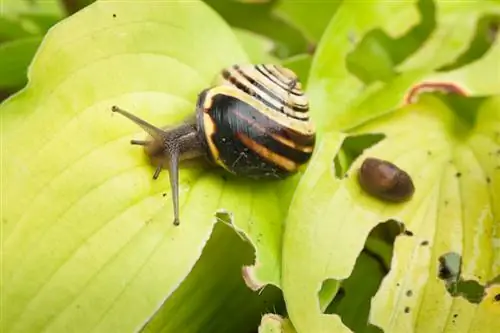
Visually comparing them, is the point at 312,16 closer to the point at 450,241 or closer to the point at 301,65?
the point at 301,65

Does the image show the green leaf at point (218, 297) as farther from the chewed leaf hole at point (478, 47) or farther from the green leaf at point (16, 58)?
the chewed leaf hole at point (478, 47)

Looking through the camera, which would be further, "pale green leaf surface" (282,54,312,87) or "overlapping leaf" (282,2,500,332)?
"pale green leaf surface" (282,54,312,87)

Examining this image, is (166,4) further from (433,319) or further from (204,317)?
(433,319)

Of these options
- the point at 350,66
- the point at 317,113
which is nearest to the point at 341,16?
the point at 350,66

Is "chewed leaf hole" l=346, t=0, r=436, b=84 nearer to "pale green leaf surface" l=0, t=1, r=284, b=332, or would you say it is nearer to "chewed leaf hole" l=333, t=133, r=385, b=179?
"chewed leaf hole" l=333, t=133, r=385, b=179

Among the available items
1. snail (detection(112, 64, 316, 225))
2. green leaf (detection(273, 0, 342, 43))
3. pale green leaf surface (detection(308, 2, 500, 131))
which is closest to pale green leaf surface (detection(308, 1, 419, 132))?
pale green leaf surface (detection(308, 2, 500, 131))

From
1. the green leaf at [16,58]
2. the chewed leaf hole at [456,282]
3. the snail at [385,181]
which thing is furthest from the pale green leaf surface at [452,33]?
the green leaf at [16,58]

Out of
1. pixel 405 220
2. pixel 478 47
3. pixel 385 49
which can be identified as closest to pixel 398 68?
pixel 385 49
